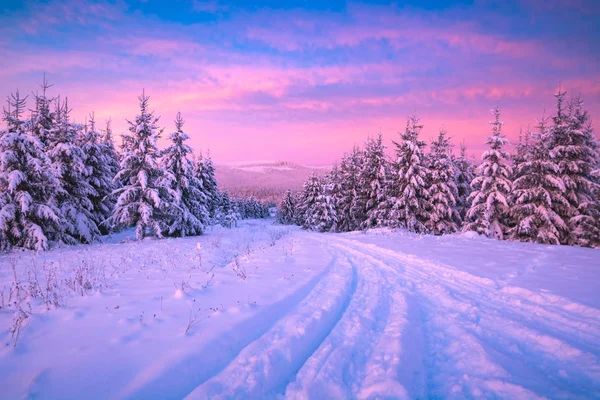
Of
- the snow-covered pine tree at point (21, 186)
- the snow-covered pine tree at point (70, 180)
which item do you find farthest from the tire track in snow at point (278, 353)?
the snow-covered pine tree at point (70, 180)

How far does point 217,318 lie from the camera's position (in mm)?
4934

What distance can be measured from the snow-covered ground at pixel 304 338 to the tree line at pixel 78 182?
9.90 m

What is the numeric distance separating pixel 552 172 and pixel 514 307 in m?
19.7

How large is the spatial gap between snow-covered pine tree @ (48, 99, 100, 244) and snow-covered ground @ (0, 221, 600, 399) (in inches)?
482

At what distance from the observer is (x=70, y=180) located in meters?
19.4

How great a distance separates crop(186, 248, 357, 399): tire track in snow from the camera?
130 inches

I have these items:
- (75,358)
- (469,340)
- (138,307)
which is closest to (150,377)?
(75,358)

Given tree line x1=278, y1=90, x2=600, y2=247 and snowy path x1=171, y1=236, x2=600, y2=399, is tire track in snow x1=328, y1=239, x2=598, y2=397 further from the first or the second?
tree line x1=278, y1=90, x2=600, y2=247

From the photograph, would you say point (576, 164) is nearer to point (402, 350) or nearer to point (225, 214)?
point (402, 350)

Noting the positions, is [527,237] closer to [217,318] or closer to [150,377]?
[217,318]

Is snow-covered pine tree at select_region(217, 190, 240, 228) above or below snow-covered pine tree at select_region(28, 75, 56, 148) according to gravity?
below

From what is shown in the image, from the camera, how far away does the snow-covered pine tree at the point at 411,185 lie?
2523 cm

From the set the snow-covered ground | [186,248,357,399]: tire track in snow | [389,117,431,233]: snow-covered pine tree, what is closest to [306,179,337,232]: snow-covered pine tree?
[389,117,431,233]: snow-covered pine tree

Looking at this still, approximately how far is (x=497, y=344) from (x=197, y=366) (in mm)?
4729
